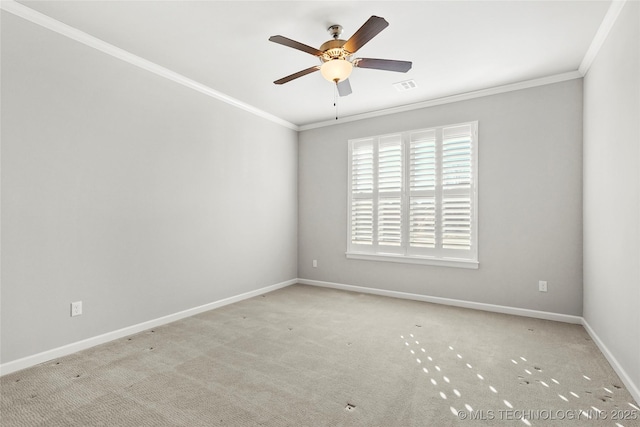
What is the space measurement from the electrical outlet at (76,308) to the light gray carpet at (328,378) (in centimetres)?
35

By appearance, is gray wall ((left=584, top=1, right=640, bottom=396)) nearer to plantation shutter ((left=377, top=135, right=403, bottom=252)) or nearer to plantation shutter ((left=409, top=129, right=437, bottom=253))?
plantation shutter ((left=409, top=129, right=437, bottom=253))

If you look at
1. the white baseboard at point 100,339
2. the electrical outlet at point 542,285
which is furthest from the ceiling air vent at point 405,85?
the white baseboard at point 100,339

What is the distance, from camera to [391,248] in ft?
15.7

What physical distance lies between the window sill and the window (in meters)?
0.01

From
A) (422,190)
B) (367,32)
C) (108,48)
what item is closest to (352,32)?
(367,32)

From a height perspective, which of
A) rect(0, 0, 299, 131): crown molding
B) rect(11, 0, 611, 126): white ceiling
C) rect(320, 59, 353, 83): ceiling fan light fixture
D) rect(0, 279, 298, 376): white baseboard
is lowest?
rect(0, 279, 298, 376): white baseboard

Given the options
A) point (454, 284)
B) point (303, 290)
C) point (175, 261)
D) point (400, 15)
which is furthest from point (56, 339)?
point (454, 284)

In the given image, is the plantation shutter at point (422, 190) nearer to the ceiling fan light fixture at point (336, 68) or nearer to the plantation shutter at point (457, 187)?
the plantation shutter at point (457, 187)

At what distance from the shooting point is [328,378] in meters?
2.39

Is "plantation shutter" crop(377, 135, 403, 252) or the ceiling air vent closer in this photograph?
the ceiling air vent

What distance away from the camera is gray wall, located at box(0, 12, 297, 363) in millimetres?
2492

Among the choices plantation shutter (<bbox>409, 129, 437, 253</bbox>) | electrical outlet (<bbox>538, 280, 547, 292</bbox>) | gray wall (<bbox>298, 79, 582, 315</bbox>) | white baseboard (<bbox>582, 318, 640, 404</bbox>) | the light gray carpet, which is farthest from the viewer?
plantation shutter (<bbox>409, 129, 437, 253</bbox>)

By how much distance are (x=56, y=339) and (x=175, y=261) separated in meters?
1.24

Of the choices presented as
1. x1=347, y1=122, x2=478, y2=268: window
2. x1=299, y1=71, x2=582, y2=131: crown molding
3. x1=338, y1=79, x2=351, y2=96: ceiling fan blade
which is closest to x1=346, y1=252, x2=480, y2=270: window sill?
x1=347, y1=122, x2=478, y2=268: window
